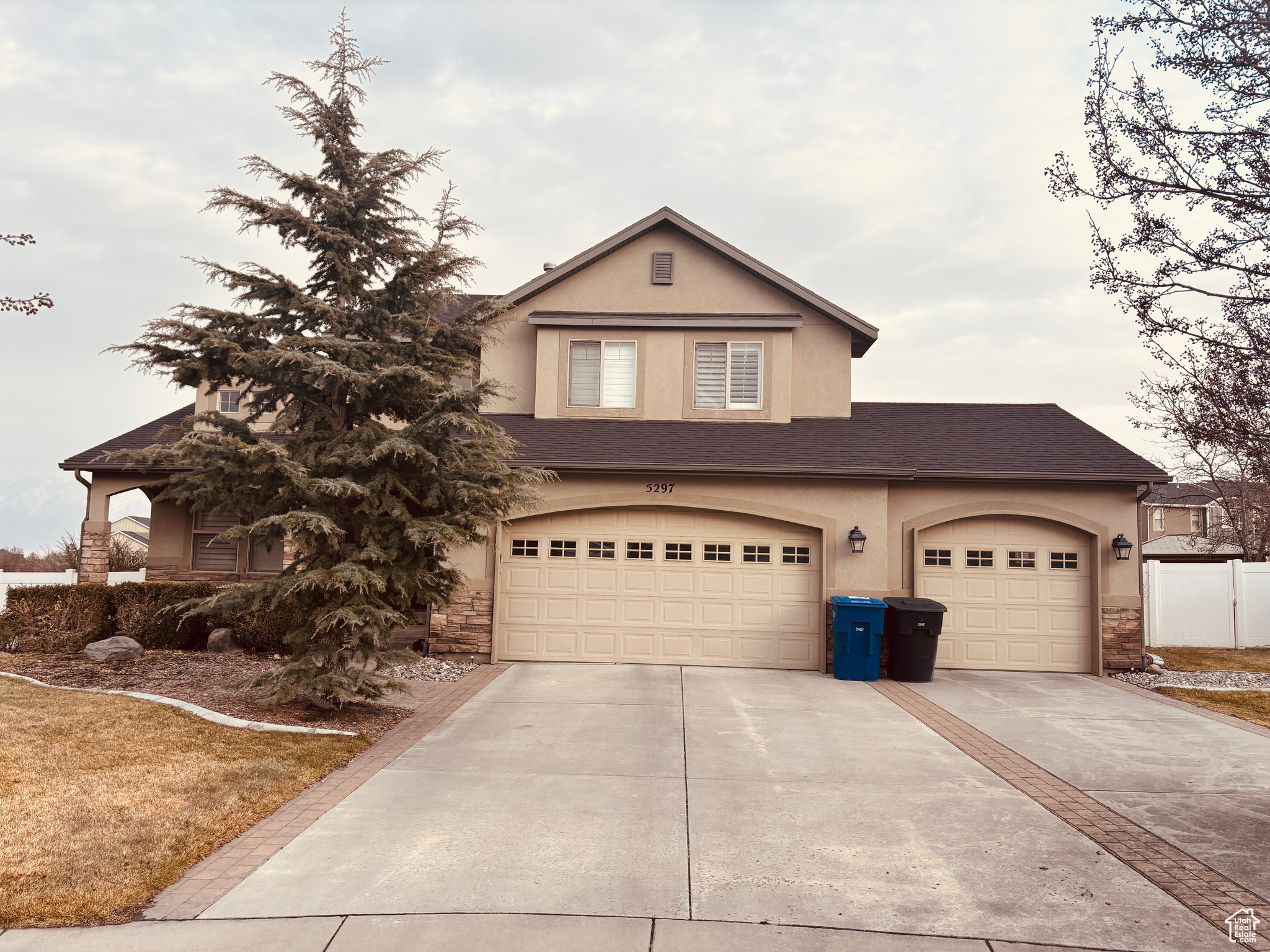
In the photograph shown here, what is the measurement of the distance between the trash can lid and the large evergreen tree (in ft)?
20.4

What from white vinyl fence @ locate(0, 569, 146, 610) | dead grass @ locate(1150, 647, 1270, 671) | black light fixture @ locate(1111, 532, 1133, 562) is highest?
black light fixture @ locate(1111, 532, 1133, 562)

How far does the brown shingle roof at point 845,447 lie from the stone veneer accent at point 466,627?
244 centimetres

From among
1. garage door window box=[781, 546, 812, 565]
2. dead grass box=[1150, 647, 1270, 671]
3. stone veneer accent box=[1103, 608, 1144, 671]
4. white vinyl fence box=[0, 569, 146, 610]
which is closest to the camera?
stone veneer accent box=[1103, 608, 1144, 671]

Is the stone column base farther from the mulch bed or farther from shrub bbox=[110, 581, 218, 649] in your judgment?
shrub bbox=[110, 581, 218, 649]

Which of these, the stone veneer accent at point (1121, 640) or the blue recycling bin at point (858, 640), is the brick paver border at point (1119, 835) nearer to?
the blue recycling bin at point (858, 640)

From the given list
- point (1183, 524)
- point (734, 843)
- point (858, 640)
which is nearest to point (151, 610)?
point (858, 640)

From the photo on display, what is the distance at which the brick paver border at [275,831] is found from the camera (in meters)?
4.39

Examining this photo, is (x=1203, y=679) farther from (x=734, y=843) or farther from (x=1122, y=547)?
(x=734, y=843)

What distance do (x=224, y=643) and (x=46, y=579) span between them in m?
4.98

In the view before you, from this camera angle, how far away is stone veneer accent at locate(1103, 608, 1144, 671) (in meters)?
13.2

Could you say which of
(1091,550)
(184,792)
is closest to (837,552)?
(1091,550)

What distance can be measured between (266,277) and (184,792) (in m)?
5.32

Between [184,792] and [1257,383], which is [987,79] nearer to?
[1257,383]

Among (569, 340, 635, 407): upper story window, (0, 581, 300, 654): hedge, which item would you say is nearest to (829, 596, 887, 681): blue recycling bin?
(569, 340, 635, 407): upper story window
